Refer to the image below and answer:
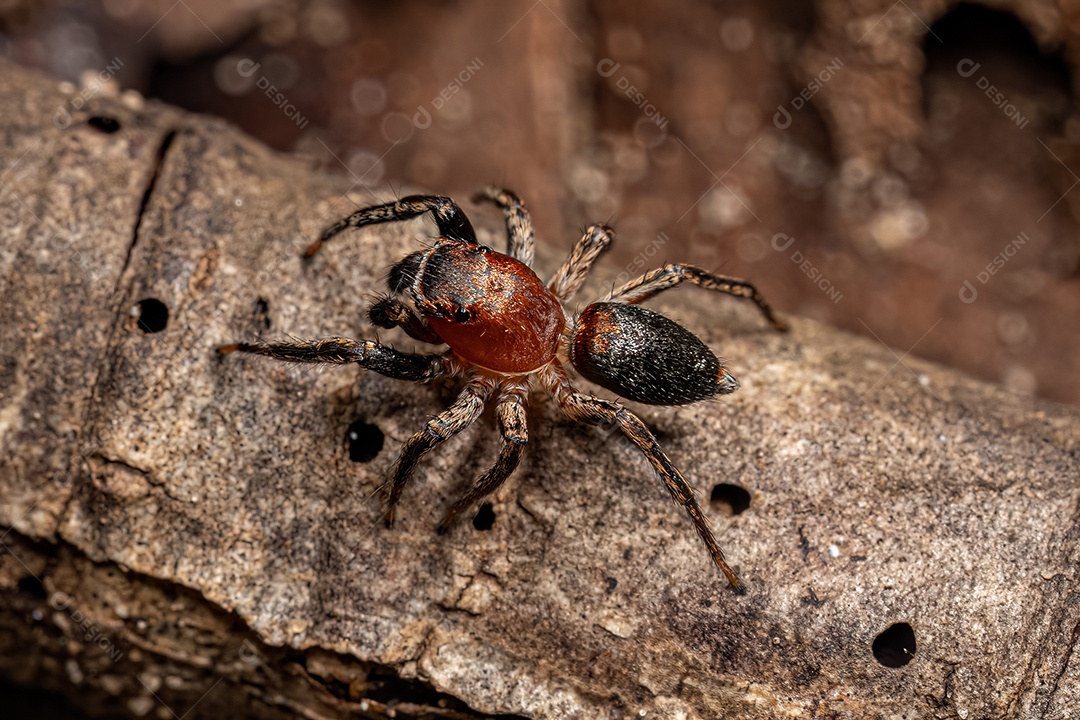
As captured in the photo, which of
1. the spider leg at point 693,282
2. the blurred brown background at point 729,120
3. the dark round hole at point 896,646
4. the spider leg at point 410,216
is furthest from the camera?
the blurred brown background at point 729,120

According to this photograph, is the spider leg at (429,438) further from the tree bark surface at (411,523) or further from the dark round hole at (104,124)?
the dark round hole at (104,124)

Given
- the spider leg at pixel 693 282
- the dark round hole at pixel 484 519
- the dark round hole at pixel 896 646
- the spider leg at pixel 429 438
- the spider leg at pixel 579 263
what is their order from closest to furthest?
the dark round hole at pixel 896 646
the spider leg at pixel 429 438
the dark round hole at pixel 484 519
the spider leg at pixel 693 282
the spider leg at pixel 579 263

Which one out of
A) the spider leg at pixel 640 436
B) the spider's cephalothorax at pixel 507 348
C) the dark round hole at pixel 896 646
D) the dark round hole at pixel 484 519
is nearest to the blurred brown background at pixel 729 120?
the spider's cephalothorax at pixel 507 348

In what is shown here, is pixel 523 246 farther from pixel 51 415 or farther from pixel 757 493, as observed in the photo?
pixel 51 415

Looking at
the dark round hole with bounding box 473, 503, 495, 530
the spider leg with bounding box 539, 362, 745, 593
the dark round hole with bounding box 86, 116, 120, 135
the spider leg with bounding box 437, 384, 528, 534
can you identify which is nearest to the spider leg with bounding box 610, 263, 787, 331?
the spider leg with bounding box 539, 362, 745, 593

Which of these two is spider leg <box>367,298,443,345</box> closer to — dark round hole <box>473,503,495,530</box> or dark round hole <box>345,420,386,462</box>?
dark round hole <box>345,420,386,462</box>

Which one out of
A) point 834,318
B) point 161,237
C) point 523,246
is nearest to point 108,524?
point 161,237
